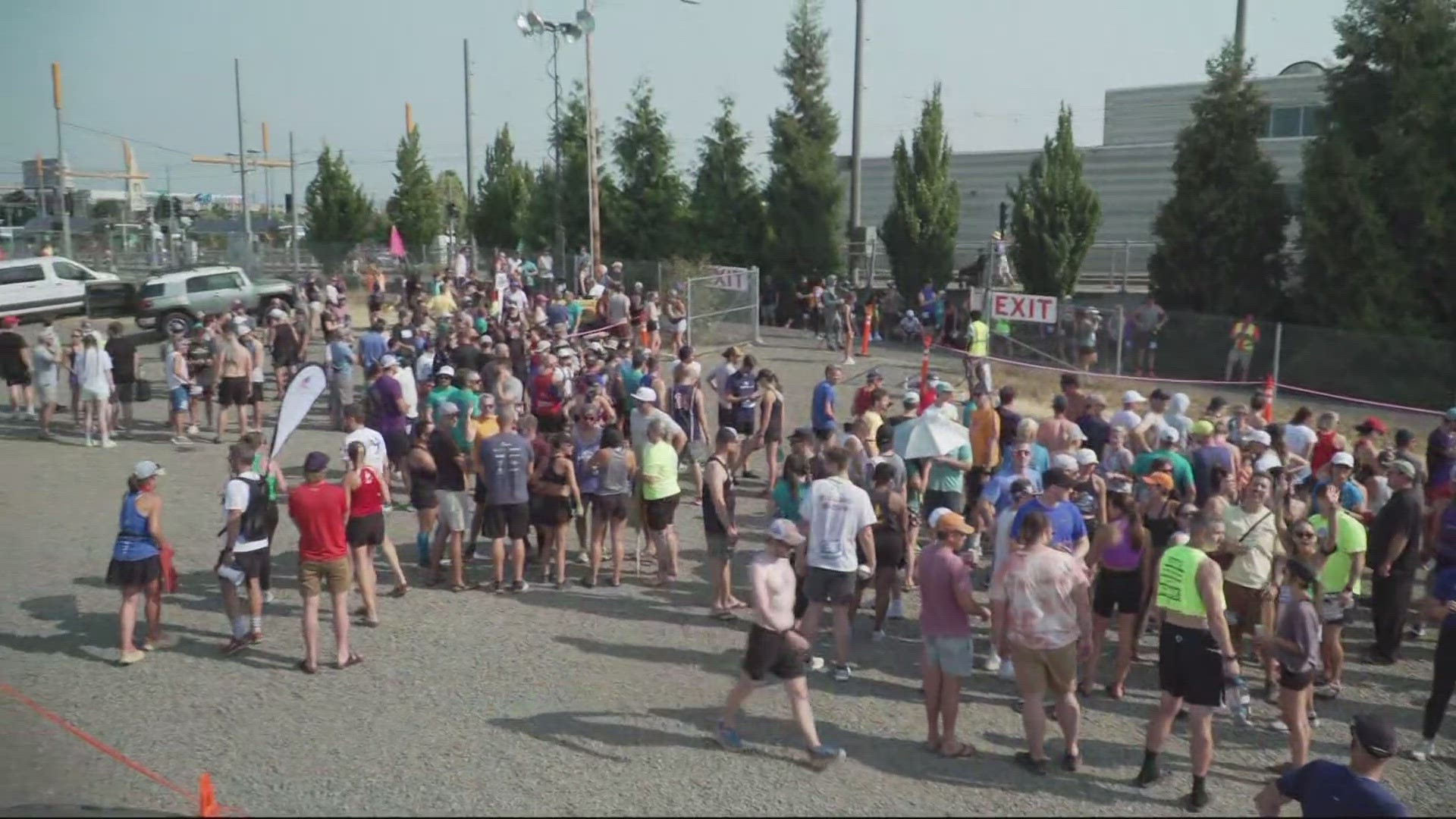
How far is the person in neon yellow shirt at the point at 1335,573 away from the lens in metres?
7.70

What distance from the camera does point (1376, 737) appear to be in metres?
4.74

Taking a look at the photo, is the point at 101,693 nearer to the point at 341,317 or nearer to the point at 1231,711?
the point at 1231,711

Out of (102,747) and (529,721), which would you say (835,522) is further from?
(102,747)

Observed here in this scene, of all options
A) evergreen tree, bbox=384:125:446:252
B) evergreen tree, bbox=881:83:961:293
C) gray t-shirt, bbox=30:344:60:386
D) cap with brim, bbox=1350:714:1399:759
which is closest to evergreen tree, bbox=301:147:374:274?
evergreen tree, bbox=384:125:446:252

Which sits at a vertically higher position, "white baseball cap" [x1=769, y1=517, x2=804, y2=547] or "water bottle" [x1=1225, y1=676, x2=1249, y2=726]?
"white baseball cap" [x1=769, y1=517, x2=804, y2=547]

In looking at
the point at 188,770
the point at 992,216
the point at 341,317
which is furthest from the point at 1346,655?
the point at 992,216

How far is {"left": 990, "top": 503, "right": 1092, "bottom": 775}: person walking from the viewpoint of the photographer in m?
6.45

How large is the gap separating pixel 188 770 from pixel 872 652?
15.3 feet

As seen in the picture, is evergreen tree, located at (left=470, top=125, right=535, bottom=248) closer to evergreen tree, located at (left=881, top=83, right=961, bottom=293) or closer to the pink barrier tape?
evergreen tree, located at (left=881, top=83, right=961, bottom=293)

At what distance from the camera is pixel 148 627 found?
8727 millimetres

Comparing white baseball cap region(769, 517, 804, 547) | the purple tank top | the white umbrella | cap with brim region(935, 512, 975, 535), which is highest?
the white umbrella

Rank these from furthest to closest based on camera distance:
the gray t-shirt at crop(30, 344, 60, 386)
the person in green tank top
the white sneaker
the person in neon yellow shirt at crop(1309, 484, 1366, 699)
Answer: the gray t-shirt at crop(30, 344, 60, 386)
the white sneaker
the person in neon yellow shirt at crop(1309, 484, 1366, 699)
the person in green tank top

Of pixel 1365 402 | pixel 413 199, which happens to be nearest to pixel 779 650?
pixel 1365 402

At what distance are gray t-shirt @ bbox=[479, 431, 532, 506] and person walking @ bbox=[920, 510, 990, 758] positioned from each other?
390cm
